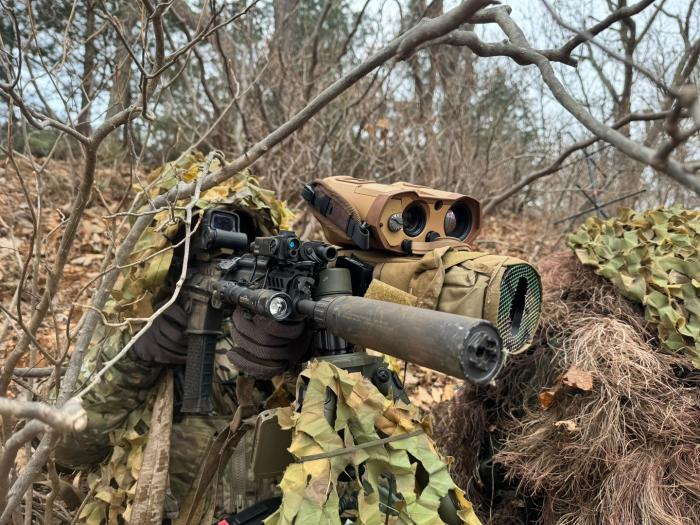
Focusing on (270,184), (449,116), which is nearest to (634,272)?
(270,184)

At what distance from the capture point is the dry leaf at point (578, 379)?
192 centimetres

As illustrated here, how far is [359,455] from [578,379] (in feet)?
3.06

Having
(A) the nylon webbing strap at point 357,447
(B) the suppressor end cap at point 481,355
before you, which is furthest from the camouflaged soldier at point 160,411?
(B) the suppressor end cap at point 481,355

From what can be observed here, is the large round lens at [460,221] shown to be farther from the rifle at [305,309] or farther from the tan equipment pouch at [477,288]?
the rifle at [305,309]

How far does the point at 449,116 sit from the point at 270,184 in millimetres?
2185

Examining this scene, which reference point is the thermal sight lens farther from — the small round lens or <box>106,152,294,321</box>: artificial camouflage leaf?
the small round lens

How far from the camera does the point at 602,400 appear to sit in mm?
1897

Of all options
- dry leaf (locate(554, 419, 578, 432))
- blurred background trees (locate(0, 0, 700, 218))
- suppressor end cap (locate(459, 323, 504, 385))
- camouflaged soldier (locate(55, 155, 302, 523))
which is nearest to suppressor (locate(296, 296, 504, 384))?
suppressor end cap (locate(459, 323, 504, 385))

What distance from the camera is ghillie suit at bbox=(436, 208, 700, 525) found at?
1.80m

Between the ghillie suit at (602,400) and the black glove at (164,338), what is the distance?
4.27 feet

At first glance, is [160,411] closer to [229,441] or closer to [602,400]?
[229,441]

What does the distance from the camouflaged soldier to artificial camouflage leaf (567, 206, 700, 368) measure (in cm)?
145

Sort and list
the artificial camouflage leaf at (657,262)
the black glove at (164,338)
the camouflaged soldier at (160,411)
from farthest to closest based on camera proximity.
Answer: the black glove at (164,338) → the camouflaged soldier at (160,411) → the artificial camouflage leaf at (657,262)

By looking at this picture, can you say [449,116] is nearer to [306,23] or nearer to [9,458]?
[306,23]
